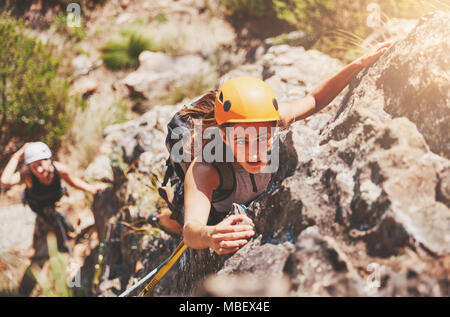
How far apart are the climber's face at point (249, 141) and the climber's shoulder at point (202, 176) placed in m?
0.19

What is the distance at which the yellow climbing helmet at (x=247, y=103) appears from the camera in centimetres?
208

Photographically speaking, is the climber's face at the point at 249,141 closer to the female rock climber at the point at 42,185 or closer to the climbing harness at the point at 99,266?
the climbing harness at the point at 99,266

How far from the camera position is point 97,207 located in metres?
5.22

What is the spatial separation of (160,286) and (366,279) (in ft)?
6.98

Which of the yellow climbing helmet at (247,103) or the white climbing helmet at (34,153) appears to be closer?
the yellow climbing helmet at (247,103)

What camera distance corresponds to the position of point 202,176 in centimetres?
220

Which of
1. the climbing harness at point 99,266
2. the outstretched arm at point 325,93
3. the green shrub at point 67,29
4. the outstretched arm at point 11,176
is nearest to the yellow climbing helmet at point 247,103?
the outstretched arm at point 325,93

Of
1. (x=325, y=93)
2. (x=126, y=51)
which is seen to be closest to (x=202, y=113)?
(x=325, y=93)

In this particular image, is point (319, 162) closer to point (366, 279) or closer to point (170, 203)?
point (366, 279)

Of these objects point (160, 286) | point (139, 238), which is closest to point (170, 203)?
point (160, 286)

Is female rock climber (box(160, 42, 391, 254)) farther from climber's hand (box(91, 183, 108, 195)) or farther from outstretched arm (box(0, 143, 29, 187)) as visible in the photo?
outstretched arm (box(0, 143, 29, 187))

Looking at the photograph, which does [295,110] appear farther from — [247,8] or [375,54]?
[247,8]

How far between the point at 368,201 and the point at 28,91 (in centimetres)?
693

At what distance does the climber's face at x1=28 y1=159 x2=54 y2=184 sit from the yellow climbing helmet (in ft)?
11.9
